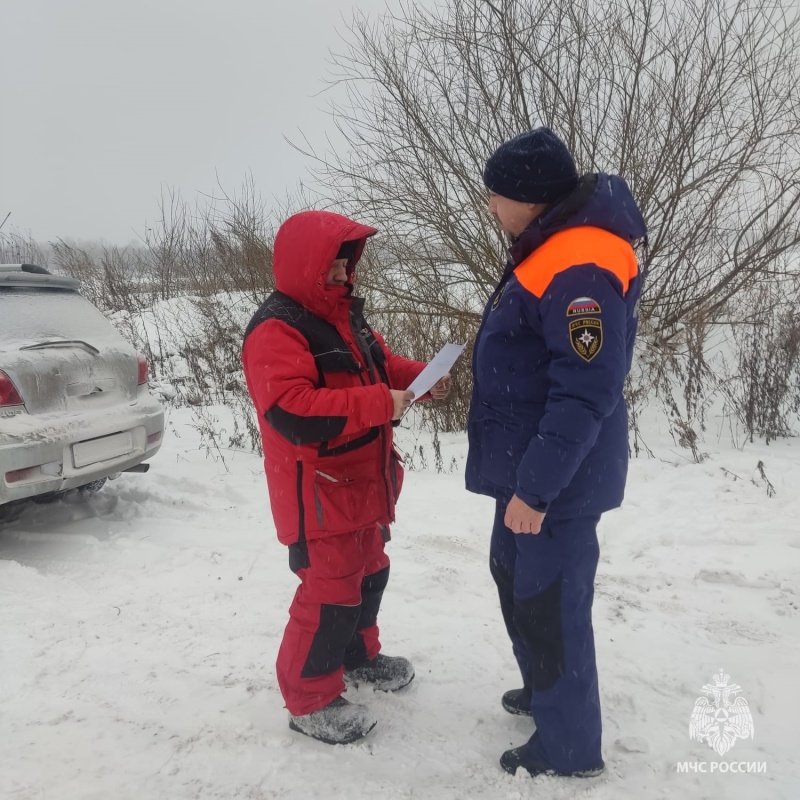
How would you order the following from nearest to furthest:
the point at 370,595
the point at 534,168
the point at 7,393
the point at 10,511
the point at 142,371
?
1. the point at 534,168
2. the point at 370,595
3. the point at 7,393
4. the point at 10,511
5. the point at 142,371

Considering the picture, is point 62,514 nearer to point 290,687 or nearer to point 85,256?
point 290,687

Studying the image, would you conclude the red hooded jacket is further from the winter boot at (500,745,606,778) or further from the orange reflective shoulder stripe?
the winter boot at (500,745,606,778)

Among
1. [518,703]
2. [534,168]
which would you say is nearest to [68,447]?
[518,703]

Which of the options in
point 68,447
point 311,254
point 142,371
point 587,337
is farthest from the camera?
point 142,371

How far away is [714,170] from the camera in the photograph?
642 cm

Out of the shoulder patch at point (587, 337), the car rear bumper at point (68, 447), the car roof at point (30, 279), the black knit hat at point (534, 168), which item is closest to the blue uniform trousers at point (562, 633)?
the shoulder patch at point (587, 337)

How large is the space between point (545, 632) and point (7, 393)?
3209 mm

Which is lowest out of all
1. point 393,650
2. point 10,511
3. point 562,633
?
point 393,650

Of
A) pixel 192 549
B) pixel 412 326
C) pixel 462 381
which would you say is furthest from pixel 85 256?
pixel 192 549

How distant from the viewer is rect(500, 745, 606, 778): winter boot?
189 centimetres

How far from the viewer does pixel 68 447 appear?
3648 mm

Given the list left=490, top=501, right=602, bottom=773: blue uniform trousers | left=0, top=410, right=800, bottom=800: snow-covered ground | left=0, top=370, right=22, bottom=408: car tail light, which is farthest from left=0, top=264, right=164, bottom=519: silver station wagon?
left=490, top=501, right=602, bottom=773: blue uniform trousers

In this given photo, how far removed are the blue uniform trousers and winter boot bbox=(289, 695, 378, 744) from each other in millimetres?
641

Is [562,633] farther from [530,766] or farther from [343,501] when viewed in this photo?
[343,501]
